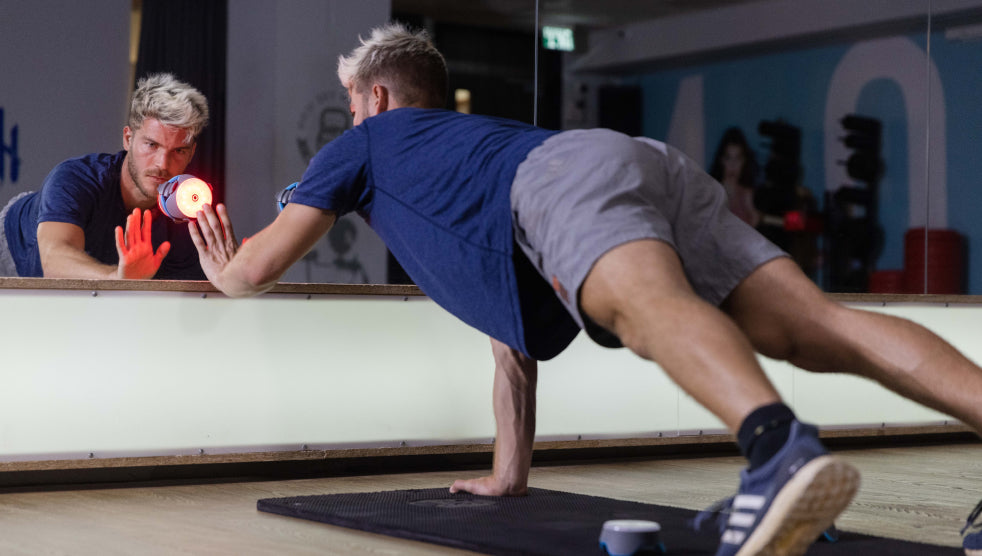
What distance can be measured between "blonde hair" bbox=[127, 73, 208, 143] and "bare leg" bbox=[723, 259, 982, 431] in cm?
245

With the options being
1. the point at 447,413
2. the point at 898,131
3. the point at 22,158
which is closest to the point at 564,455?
the point at 447,413

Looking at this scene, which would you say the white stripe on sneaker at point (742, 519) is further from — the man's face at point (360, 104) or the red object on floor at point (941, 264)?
the red object on floor at point (941, 264)

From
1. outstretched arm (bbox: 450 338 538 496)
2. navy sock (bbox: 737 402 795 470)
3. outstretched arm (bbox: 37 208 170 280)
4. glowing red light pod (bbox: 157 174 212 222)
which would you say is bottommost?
outstretched arm (bbox: 450 338 538 496)

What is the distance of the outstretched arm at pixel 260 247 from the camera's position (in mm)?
1924

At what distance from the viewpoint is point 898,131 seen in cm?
→ 657

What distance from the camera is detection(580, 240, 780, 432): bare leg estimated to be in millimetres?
1312

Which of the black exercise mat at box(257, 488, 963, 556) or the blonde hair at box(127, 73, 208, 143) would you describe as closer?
the black exercise mat at box(257, 488, 963, 556)

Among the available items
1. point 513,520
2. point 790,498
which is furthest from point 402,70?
point 790,498

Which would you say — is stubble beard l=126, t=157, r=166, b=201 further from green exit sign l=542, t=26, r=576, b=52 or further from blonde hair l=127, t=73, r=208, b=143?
green exit sign l=542, t=26, r=576, b=52

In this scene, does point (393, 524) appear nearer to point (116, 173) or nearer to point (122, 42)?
point (116, 173)

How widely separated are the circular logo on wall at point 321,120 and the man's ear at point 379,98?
338 cm

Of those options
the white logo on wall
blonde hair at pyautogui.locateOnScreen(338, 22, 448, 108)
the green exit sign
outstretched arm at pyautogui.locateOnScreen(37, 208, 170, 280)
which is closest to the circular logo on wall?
the white logo on wall

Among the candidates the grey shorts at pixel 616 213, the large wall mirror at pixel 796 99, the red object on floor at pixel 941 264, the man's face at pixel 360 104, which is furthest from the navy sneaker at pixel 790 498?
the red object on floor at pixel 941 264

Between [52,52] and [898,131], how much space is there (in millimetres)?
4614
